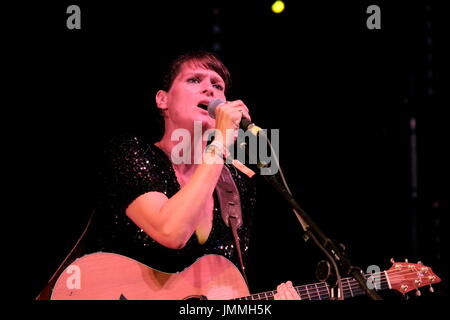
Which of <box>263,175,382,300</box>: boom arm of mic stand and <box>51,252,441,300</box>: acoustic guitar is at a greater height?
<box>263,175,382,300</box>: boom arm of mic stand

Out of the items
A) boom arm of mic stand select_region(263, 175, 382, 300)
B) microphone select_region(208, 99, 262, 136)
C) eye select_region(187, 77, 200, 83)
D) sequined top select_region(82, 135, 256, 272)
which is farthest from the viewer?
eye select_region(187, 77, 200, 83)

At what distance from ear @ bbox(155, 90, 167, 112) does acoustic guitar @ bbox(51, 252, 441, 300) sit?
0.84 m

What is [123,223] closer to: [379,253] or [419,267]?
[419,267]

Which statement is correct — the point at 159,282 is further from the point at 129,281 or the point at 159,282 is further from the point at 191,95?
the point at 191,95

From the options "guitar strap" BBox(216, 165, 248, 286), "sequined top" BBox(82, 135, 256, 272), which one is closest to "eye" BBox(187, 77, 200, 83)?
"sequined top" BBox(82, 135, 256, 272)

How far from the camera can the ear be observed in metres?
2.75

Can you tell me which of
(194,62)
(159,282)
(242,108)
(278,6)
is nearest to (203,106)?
(194,62)

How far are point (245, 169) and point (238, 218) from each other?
71cm

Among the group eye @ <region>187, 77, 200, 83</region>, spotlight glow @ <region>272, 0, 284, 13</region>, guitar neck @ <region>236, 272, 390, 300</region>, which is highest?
spotlight glow @ <region>272, 0, 284, 13</region>

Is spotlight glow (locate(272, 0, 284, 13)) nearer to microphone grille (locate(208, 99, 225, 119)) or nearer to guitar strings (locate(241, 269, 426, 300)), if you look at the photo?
microphone grille (locate(208, 99, 225, 119))

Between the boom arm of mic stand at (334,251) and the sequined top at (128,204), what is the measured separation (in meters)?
0.75

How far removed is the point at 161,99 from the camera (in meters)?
2.77

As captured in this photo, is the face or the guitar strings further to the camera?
the face
